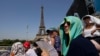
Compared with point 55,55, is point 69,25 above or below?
above

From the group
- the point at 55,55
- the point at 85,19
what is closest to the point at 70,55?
the point at 85,19

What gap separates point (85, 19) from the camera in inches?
173

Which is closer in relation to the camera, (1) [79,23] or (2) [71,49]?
(2) [71,49]

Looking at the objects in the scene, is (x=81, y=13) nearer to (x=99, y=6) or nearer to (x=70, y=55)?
(x=99, y=6)

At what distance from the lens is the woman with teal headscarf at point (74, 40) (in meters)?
3.42

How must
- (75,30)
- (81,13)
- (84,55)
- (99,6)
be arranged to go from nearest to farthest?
(84,55) → (75,30) → (99,6) → (81,13)

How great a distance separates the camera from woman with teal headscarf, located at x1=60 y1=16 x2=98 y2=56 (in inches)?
135

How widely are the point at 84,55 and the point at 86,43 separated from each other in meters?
0.13

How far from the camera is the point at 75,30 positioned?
4.15 meters

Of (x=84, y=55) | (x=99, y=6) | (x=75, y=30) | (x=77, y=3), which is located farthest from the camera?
(x=77, y=3)

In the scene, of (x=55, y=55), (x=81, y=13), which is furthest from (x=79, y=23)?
(x=81, y=13)

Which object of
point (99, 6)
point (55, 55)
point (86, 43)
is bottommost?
point (55, 55)

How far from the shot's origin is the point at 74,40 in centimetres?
348

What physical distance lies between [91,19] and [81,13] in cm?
473
